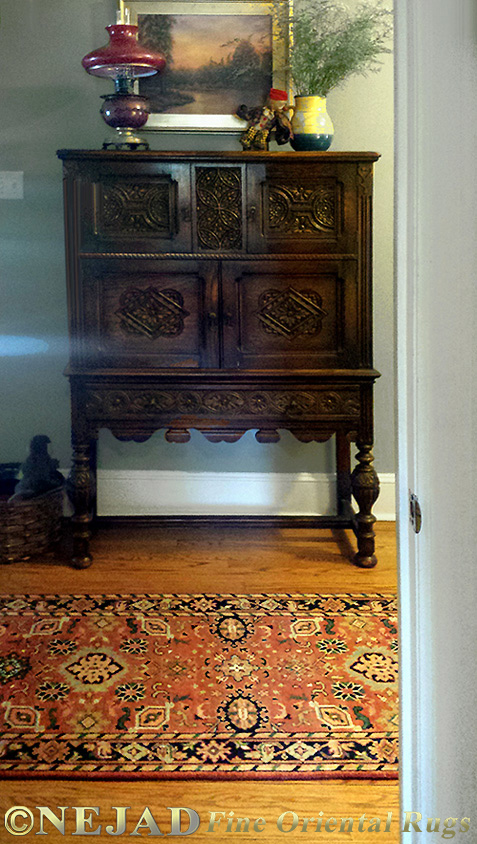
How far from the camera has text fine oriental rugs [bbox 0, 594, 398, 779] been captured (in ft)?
6.13

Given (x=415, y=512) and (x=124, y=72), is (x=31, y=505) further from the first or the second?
(x=415, y=512)

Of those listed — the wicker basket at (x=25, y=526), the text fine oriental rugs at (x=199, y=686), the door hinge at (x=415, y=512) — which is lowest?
Result: the text fine oriental rugs at (x=199, y=686)

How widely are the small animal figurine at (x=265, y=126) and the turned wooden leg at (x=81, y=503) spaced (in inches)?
47.7

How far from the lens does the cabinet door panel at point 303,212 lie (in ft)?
9.55

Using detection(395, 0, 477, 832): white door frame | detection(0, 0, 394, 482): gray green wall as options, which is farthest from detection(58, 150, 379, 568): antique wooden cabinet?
detection(395, 0, 477, 832): white door frame

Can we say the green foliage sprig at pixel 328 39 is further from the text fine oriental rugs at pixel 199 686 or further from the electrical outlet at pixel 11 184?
the text fine oriental rugs at pixel 199 686

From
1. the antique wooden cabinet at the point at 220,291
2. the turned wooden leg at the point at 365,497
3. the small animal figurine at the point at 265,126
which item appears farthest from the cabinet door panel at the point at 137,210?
the turned wooden leg at the point at 365,497

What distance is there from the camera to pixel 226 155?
2.88 metres

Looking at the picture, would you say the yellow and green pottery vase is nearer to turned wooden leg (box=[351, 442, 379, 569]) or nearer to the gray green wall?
the gray green wall

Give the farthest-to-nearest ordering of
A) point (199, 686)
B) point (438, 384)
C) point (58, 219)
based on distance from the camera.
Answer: point (58, 219) → point (199, 686) → point (438, 384)

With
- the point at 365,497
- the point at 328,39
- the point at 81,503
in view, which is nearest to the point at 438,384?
the point at 365,497

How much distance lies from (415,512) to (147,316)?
209cm

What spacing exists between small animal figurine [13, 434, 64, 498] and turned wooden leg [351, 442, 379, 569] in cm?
115

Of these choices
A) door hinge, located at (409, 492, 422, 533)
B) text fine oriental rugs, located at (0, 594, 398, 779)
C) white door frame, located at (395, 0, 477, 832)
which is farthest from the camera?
text fine oriental rugs, located at (0, 594, 398, 779)
